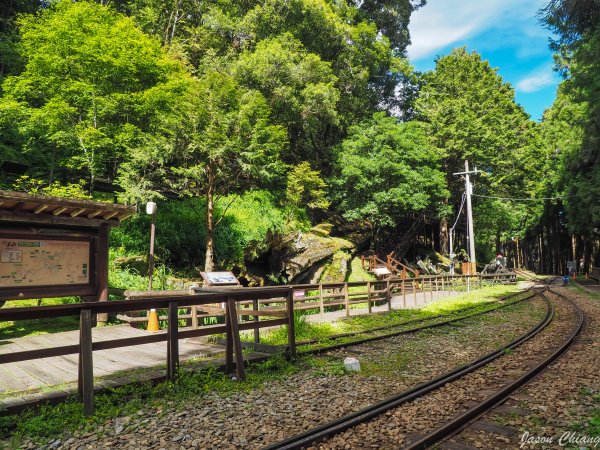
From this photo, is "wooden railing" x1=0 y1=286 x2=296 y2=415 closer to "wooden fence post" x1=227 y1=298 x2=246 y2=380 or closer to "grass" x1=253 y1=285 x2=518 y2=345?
"wooden fence post" x1=227 y1=298 x2=246 y2=380

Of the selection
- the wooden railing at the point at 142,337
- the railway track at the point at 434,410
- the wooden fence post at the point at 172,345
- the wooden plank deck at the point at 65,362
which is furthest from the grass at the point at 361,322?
the wooden fence post at the point at 172,345

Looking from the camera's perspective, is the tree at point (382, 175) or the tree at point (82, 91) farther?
the tree at point (382, 175)

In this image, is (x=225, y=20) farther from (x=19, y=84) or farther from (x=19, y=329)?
(x=19, y=329)

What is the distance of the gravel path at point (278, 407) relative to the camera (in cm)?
394

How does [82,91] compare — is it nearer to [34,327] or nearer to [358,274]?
[34,327]

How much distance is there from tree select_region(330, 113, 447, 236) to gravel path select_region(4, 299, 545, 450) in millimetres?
17204

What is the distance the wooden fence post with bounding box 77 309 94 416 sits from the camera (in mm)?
4445

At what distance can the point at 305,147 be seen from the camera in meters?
28.4

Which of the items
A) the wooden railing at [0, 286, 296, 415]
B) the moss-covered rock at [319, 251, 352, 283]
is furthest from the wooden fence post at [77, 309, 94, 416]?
the moss-covered rock at [319, 251, 352, 283]

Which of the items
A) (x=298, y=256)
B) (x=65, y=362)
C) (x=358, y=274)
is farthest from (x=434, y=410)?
(x=358, y=274)

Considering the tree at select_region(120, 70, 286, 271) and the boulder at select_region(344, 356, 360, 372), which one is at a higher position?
the tree at select_region(120, 70, 286, 271)

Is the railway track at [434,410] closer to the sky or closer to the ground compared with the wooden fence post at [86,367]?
closer to the ground

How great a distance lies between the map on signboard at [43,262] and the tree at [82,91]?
7.34 metres

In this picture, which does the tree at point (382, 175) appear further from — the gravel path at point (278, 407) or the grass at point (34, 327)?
the grass at point (34, 327)
